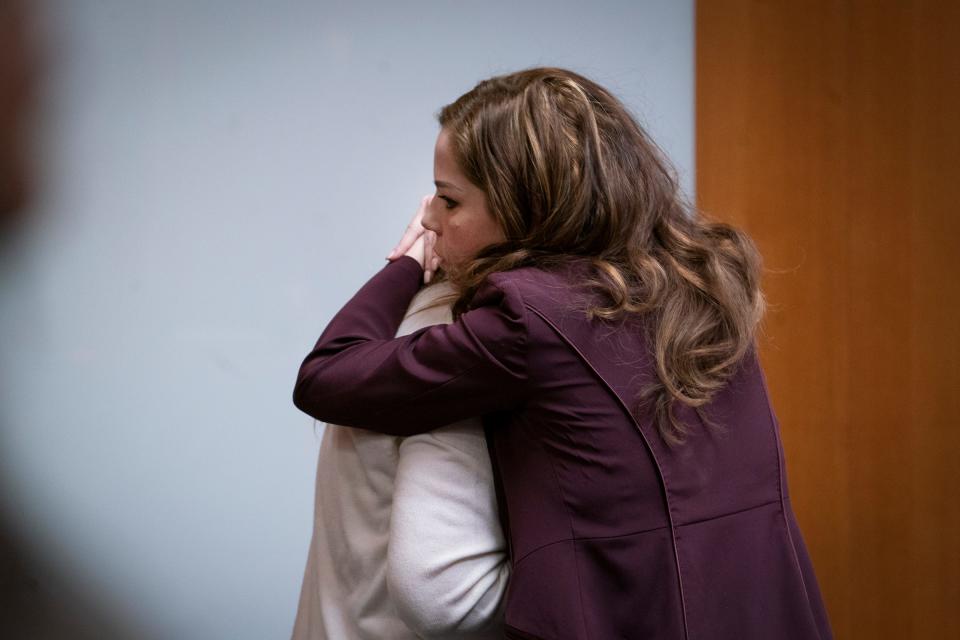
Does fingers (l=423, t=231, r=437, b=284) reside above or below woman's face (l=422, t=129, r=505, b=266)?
below

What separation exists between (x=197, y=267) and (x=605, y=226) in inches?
34.7

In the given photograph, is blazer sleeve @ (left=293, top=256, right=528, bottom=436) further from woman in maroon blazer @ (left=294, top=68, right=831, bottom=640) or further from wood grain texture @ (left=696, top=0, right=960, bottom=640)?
wood grain texture @ (left=696, top=0, right=960, bottom=640)

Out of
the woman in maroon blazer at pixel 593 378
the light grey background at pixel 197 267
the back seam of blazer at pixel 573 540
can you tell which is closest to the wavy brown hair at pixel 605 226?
the woman in maroon blazer at pixel 593 378

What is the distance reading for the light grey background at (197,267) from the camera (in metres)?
1.48

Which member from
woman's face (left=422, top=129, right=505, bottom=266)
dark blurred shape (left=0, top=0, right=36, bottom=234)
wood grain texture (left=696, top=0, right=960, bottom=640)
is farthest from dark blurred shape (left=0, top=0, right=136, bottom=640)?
wood grain texture (left=696, top=0, right=960, bottom=640)

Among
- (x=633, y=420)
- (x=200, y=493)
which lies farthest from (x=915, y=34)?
(x=200, y=493)

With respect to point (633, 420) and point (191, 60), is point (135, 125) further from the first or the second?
point (633, 420)

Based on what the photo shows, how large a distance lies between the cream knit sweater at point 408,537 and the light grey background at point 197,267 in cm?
60

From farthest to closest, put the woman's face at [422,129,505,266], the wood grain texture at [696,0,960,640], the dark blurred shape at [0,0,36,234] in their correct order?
the wood grain texture at [696,0,960,640], the dark blurred shape at [0,0,36,234], the woman's face at [422,129,505,266]

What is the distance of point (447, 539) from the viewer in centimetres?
92

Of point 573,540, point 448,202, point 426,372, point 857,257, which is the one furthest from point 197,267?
point 857,257

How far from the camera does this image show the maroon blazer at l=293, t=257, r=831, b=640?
88cm

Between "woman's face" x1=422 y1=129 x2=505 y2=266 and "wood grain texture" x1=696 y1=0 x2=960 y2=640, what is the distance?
113cm

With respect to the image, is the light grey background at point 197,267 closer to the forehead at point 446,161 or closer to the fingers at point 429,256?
the fingers at point 429,256
